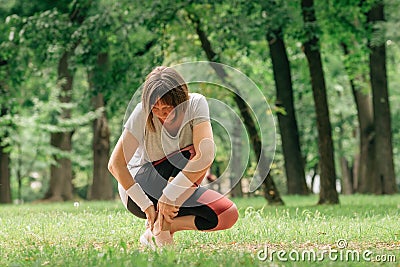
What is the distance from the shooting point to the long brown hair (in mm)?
6891

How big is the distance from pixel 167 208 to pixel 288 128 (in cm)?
1596

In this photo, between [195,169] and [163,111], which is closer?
[195,169]

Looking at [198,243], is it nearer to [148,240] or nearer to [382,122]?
[148,240]

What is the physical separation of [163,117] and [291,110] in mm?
16020

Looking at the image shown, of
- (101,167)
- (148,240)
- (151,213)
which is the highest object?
(151,213)

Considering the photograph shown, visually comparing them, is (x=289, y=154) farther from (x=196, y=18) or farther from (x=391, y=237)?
(x=391, y=237)

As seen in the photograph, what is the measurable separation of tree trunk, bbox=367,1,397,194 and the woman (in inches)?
620

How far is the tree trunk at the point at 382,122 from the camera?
22375 mm

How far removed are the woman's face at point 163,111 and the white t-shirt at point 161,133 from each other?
0.08 m

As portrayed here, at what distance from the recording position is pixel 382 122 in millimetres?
22500

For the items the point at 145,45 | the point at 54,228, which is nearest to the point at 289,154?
the point at 145,45

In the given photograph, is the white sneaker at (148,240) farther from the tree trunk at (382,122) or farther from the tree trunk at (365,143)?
the tree trunk at (365,143)

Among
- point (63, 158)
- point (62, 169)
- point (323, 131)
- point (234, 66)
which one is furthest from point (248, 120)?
point (63, 158)

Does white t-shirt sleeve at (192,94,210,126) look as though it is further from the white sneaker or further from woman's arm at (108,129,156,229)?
the white sneaker
